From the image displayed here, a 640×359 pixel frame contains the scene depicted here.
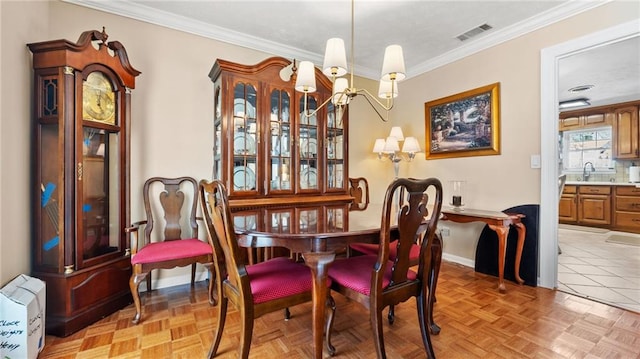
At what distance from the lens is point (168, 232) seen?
7.94ft

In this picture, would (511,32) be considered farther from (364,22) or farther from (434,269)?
(434,269)

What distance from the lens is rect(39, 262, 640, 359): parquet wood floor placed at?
159cm

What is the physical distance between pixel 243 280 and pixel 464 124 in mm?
2963

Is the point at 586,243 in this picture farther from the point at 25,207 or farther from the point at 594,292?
the point at 25,207

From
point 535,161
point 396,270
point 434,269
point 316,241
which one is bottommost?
point 434,269

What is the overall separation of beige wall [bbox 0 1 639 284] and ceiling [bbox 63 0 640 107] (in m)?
0.10

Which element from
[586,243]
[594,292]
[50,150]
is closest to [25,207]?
[50,150]

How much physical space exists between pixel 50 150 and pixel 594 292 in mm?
4349

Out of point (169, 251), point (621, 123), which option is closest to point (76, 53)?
point (169, 251)

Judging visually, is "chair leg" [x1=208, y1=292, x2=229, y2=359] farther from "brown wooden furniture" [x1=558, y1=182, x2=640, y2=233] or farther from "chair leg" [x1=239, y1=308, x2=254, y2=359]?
"brown wooden furniture" [x1=558, y1=182, x2=640, y2=233]

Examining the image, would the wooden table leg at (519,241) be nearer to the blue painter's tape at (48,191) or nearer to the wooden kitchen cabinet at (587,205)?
the blue painter's tape at (48,191)

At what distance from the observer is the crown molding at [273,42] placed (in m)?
2.29

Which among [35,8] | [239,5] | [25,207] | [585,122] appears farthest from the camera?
[585,122]

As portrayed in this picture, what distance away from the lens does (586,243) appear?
13.6 ft
